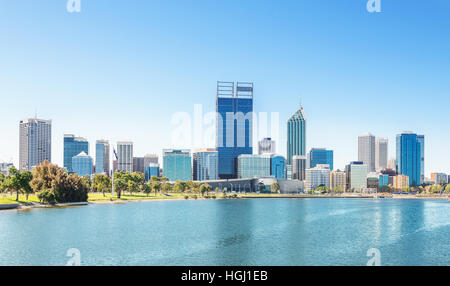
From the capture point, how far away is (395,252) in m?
75.9

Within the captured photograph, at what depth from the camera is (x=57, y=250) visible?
70.9m

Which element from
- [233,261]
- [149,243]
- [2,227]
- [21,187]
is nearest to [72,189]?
[21,187]

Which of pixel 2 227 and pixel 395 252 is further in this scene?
pixel 2 227

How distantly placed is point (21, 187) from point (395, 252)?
122 metres

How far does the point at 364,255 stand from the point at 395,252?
7563 millimetres

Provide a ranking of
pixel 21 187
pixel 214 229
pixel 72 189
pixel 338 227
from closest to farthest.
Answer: pixel 214 229 < pixel 338 227 < pixel 21 187 < pixel 72 189

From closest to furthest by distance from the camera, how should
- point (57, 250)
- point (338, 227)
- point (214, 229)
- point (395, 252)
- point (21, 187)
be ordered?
point (57, 250) < point (395, 252) < point (214, 229) < point (338, 227) < point (21, 187)

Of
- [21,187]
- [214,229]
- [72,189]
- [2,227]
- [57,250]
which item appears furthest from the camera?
[72,189]
